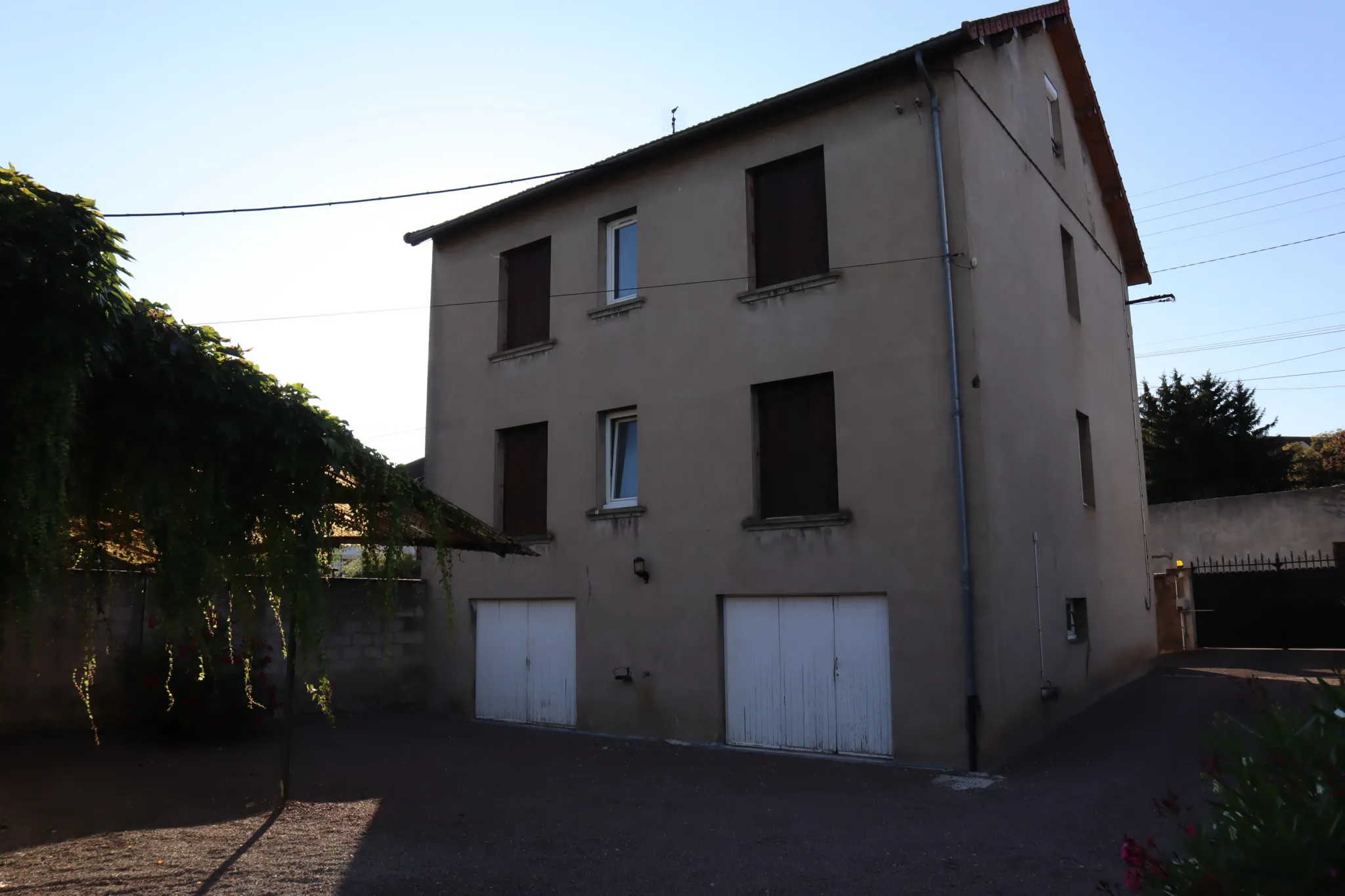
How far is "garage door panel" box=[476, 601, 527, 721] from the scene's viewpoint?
13.5 m

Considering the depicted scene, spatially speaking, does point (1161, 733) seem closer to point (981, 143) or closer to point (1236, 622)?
point (981, 143)

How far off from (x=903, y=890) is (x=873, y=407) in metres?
5.67

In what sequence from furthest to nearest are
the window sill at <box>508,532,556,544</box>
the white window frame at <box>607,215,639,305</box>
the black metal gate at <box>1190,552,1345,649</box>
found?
the black metal gate at <box>1190,552,1345,649</box>, the white window frame at <box>607,215,639,305</box>, the window sill at <box>508,532,556,544</box>

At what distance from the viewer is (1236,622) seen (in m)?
19.9

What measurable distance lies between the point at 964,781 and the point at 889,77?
7634 mm

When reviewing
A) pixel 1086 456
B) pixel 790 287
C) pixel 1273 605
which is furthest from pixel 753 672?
pixel 1273 605

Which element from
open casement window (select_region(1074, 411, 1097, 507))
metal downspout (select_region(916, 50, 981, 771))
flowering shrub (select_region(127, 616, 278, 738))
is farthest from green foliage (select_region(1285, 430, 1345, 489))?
flowering shrub (select_region(127, 616, 278, 738))

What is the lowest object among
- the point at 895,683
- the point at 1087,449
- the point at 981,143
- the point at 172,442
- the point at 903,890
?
the point at 903,890

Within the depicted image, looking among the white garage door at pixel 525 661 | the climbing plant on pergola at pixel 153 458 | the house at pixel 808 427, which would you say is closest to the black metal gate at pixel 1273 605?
the house at pixel 808 427

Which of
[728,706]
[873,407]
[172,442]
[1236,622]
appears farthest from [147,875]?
[1236,622]

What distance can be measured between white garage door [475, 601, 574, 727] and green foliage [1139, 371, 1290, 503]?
89.9 feet

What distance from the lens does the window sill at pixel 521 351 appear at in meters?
13.7

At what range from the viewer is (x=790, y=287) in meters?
11.4

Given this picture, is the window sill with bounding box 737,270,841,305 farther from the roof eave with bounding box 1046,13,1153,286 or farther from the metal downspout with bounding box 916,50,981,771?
the roof eave with bounding box 1046,13,1153,286
